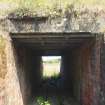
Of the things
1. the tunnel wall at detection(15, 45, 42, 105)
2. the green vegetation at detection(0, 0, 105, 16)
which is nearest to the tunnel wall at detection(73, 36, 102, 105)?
the green vegetation at detection(0, 0, 105, 16)

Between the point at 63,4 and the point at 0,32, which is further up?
the point at 63,4

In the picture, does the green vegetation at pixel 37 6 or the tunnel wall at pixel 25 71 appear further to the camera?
the tunnel wall at pixel 25 71

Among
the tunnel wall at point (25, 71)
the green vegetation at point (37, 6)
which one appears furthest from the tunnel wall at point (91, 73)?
the tunnel wall at point (25, 71)

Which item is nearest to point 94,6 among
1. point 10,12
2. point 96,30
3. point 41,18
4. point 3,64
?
point 96,30

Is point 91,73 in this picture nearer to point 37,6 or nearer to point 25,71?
point 37,6

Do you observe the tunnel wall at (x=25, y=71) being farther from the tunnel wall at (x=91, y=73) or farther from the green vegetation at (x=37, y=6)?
the tunnel wall at (x=91, y=73)

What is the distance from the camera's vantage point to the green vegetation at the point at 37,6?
6758mm

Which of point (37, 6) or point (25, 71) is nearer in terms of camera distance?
point (37, 6)

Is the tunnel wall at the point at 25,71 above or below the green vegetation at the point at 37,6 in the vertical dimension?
below

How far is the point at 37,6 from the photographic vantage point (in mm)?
6867

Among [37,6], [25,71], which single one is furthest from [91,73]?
[25,71]

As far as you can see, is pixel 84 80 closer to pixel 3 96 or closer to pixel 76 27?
pixel 76 27

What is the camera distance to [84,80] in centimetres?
862

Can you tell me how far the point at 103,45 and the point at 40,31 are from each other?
1410mm
